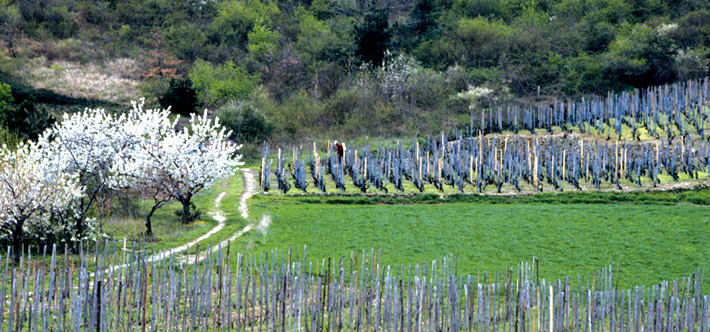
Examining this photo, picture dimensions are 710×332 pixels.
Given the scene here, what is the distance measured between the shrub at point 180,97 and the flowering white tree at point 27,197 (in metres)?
20.5

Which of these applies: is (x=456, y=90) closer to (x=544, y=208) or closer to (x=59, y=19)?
(x=544, y=208)

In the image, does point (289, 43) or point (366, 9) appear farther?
point (366, 9)

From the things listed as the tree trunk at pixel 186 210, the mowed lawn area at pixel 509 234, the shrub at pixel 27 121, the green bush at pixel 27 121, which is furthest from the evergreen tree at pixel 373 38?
the tree trunk at pixel 186 210

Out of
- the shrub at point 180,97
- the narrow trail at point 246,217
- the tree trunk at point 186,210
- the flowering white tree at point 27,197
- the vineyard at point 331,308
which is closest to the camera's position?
the vineyard at point 331,308

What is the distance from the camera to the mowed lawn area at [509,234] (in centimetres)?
2306

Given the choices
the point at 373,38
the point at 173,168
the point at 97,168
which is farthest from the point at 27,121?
the point at 373,38

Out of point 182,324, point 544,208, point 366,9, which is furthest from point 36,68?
point 182,324

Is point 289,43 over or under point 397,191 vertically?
over

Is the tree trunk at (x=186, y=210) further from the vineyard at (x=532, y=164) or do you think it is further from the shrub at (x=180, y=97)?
the shrub at (x=180, y=97)

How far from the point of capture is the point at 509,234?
25.7m

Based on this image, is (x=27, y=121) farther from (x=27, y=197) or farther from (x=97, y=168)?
(x=27, y=197)

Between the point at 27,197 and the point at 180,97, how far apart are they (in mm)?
22670

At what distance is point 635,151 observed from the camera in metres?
33.8

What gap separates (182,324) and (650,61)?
3893 centimetres
